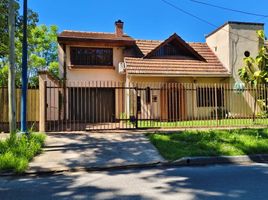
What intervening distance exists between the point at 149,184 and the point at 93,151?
11.1 ft

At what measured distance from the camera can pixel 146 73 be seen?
16.9m

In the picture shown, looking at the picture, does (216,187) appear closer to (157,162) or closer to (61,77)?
(157,162)

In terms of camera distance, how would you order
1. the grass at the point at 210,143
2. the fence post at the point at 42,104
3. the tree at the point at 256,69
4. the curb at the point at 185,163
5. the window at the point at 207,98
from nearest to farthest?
1. the curb at the point at 185,163
2. the grass at the point at 210,143
3. the fence post at the point at 42,104
4. the window at the point at 207,98
5. the tree at the point at 256,69

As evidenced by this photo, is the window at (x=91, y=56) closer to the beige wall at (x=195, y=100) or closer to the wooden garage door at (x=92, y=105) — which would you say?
the wooden garage door at (x=92, y=105)

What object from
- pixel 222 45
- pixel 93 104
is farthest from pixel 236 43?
pixel 93 104

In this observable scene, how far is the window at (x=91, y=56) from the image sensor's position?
17875 mm

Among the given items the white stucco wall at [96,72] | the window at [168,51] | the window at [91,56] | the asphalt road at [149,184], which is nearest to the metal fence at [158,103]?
the white stucco wall at [96,72]

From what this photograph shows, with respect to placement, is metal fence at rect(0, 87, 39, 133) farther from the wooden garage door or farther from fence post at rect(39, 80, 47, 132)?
the wooden garage door

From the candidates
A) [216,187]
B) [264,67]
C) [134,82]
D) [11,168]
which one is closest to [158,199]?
[216,187]

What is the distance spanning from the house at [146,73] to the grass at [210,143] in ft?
18.3

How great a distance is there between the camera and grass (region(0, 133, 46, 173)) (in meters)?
6.92

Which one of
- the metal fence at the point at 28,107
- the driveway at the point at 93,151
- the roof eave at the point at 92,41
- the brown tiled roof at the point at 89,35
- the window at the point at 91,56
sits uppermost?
the brown tiled roof at the point at 89,35

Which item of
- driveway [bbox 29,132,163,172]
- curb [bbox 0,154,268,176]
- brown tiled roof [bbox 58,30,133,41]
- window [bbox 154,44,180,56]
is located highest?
brown tiled roof [bbox 58,30,133,41]

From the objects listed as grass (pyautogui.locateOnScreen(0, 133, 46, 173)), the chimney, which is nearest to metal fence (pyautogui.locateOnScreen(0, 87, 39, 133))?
grass (pyautogui.locateOnScreen(0, 133, 46, 173))
